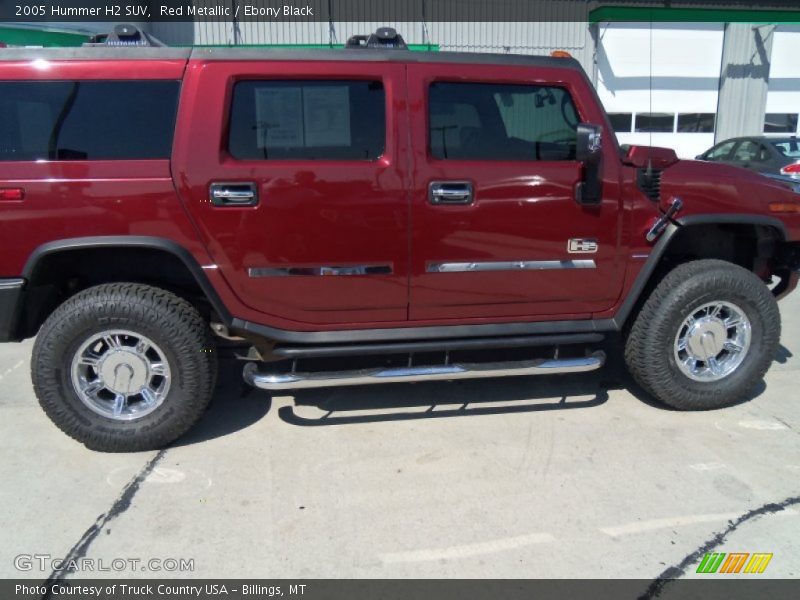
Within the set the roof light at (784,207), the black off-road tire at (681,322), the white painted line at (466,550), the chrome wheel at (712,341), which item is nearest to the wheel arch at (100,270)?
the white painted line at (466,550)

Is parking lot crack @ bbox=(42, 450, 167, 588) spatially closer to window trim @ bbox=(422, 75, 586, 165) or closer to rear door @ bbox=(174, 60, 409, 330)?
rear door @ bbox=(174, 60, 409, 330)

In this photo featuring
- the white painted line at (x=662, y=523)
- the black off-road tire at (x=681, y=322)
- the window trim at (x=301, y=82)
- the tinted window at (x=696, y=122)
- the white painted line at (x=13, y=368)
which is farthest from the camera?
the tinted window at (x=696, y=122)

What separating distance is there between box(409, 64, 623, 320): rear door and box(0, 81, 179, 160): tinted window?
1283 mm

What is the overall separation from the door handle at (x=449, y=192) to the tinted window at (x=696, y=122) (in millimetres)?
14429

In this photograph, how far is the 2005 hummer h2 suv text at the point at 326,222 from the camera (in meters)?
2.87

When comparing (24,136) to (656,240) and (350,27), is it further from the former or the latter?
(350,27)

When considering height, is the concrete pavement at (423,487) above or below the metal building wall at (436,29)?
below

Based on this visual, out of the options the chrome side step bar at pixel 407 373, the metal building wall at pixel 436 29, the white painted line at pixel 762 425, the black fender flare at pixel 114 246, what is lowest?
the white painted line at pixel 762 425

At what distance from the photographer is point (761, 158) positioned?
1054 cm

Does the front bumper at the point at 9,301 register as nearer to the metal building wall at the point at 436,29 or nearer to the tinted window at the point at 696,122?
the metal building wall at the point at 436,29

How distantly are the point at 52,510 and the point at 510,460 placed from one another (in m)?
2.23

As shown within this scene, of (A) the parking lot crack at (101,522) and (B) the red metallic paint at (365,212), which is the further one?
(B) the red metallic paint at (365,212)

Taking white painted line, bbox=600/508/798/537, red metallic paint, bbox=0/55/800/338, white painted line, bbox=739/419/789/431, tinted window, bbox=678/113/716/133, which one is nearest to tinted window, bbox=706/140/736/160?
tinted window, bbox=678/113/716/133

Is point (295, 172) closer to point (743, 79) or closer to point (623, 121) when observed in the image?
point (623, 121)
